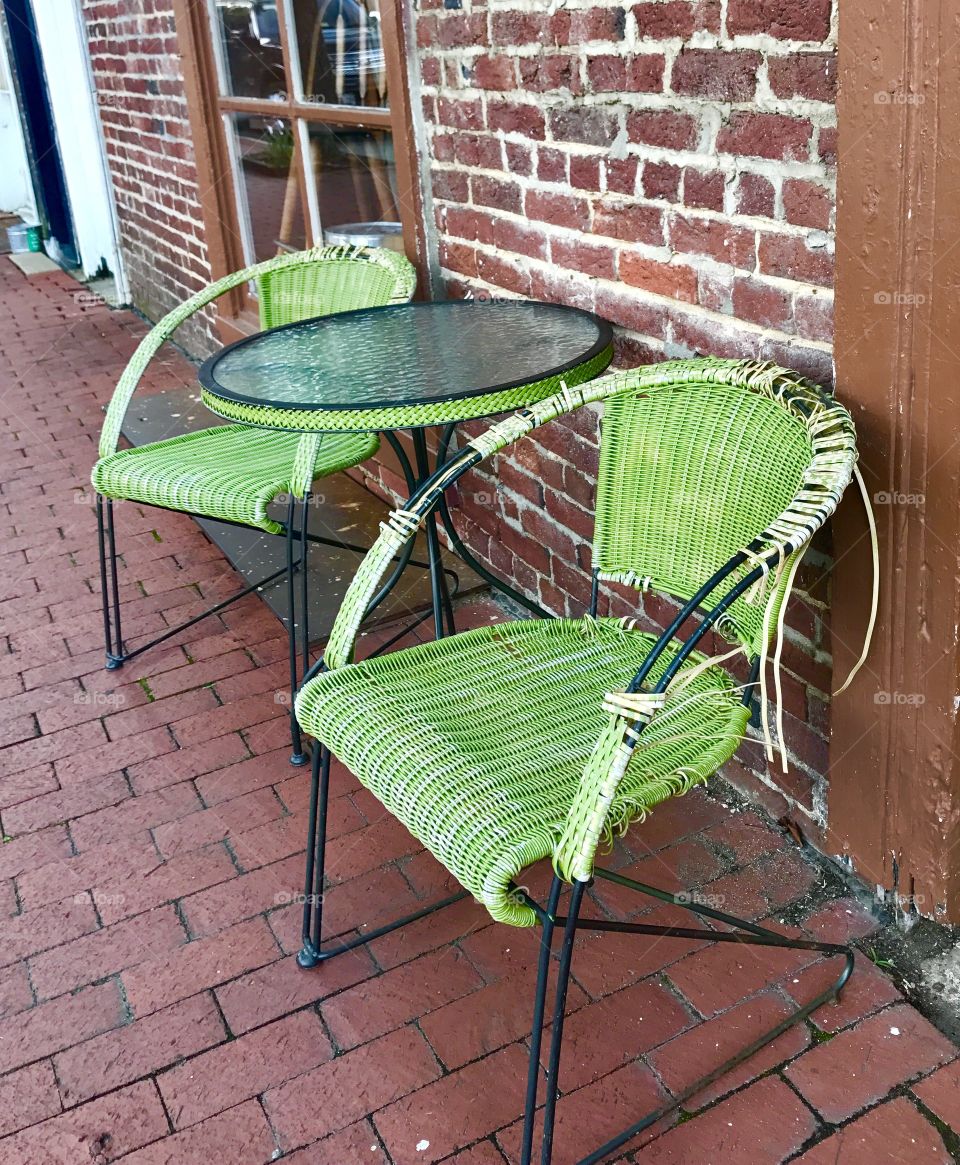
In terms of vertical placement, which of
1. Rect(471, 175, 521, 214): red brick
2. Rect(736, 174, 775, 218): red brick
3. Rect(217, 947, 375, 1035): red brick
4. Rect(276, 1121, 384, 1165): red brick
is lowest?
Rect(276, 1121, 384, 1165): red brick

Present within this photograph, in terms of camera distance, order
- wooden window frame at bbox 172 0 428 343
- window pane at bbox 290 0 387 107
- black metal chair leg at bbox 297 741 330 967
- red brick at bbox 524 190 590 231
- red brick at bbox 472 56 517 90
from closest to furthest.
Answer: black metal chair leg at bbox 297 741 330 967
red brick at bbox 524 190 590 231
red brick at bbox 472 56 517 90
wooden window frame at bbox 172 0 428 343
window pane at bbox 290 0 387 107

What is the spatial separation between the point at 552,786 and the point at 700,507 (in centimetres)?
54

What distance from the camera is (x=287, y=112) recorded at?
12.7 ft

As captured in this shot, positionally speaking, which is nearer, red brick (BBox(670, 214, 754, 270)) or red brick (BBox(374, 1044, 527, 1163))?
red brick (BBox(374, 1044, 527, 1163))

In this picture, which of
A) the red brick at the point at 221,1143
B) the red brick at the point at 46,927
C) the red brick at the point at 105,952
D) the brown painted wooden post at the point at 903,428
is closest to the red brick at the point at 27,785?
the red brick at the point at 46,927

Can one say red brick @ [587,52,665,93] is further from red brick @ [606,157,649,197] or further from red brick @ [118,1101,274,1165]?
red brick @ [118,1101,274,1165]

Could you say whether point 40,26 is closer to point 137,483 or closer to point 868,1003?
point 137,483

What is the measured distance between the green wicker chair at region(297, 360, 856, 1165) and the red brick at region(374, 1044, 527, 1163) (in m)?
0.14

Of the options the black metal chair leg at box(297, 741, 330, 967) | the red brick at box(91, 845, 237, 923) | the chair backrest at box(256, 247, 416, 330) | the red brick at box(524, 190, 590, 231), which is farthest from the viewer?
the chair backrest at box(256, 247, 416, 330)

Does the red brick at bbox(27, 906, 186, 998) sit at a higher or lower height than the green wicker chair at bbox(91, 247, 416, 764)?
lower

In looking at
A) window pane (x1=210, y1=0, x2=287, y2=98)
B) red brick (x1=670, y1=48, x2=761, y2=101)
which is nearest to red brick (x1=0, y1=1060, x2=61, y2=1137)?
red brick (x1=670, y1=48, x2=761, y2=101)

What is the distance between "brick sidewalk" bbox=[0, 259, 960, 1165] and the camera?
5.48ft

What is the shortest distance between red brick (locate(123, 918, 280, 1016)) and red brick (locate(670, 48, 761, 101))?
157 cm

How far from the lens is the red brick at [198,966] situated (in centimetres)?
197
